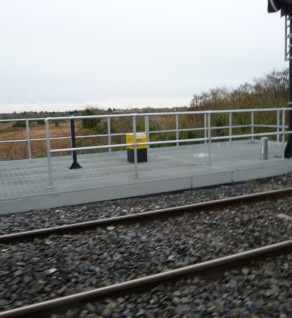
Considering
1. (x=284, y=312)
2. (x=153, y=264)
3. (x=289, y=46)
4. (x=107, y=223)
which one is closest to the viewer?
(x=284, y=312)

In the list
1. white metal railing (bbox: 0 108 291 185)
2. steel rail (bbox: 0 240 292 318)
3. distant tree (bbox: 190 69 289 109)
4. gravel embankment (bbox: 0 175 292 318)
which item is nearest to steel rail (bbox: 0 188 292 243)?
gravel embankment (bbox: 0 175 292 318)

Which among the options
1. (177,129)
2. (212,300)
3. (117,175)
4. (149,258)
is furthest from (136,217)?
(177,129)

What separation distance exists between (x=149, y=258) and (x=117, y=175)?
374cm

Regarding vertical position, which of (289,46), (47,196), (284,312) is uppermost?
(289,46)

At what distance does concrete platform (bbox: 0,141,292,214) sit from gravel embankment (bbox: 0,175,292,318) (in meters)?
0.29

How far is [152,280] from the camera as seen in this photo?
11.7 ft

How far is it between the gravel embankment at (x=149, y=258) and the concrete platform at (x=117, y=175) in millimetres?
292

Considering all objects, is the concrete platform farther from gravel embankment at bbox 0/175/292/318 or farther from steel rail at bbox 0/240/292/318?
steel rail at bbox 0/240/292/318

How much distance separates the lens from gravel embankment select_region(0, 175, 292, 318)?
340 cm

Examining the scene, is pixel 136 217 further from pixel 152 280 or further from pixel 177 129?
pixel 177 129

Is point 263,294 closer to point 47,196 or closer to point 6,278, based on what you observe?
point 6,278

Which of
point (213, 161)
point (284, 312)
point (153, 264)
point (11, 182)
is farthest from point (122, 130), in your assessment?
point (284, 312)

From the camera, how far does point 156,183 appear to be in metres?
7.38

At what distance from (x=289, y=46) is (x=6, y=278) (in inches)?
325
